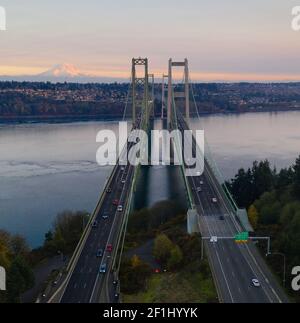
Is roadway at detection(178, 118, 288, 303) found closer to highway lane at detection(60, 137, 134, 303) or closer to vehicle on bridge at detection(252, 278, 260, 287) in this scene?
vehicle on bridge at detection(252, 278, 260, 287)

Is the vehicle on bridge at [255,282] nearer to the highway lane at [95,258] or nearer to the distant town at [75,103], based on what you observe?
the highway lane at [95,258]

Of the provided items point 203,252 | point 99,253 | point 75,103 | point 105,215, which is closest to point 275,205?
point 203,252

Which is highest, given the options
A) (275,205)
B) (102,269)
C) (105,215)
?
(275,205)

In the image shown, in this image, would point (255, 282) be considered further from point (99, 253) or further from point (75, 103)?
point (75, 103)

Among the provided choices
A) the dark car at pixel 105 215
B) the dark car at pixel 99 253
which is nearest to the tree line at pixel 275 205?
the dark car at pixel 99 253

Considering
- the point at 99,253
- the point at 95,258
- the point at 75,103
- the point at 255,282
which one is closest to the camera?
the point at 255,282

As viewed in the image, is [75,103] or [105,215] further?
[75,103]
